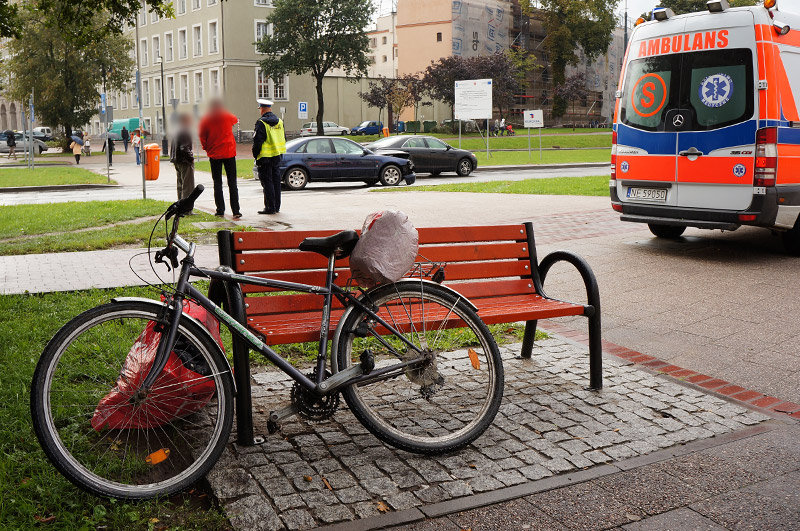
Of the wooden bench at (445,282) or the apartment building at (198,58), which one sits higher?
the apartment building at (198,58)

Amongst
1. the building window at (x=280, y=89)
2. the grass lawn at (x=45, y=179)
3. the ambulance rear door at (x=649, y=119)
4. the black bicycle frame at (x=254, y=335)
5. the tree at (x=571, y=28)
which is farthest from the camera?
the tree at (x=571, y=28)

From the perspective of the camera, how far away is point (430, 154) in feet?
89.2

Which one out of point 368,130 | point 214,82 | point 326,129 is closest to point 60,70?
point 326,129

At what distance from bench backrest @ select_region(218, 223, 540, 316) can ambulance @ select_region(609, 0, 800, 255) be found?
508 centimetres

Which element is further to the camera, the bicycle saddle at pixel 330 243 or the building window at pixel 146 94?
the building window at pixel 146 94

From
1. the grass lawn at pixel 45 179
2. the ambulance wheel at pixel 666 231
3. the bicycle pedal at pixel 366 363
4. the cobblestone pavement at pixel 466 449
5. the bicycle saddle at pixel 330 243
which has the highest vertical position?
the bicycle saddle at pixel 330 243

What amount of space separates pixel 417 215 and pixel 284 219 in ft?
7.47

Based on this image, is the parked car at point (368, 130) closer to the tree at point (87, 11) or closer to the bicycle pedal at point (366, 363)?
the tree at point (87, 11)

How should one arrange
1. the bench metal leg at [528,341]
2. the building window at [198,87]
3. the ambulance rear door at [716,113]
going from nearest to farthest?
1. the building window at [198,87]
2. the bench metal leg at [528,341]
3. the ambulance rear door at [716,113]

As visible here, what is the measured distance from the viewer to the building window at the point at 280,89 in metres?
55.8

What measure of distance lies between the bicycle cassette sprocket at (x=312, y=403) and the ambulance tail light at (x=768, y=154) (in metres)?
6.88

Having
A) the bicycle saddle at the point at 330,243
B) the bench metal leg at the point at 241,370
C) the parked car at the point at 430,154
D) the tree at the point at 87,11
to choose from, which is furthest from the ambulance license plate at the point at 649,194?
the parked car at the point at 430,154

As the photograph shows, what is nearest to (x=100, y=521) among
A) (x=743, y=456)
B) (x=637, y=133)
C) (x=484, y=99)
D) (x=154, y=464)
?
(x=154, y=464)

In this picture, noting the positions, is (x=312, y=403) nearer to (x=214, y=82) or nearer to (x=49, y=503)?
(x=49, y=503)
